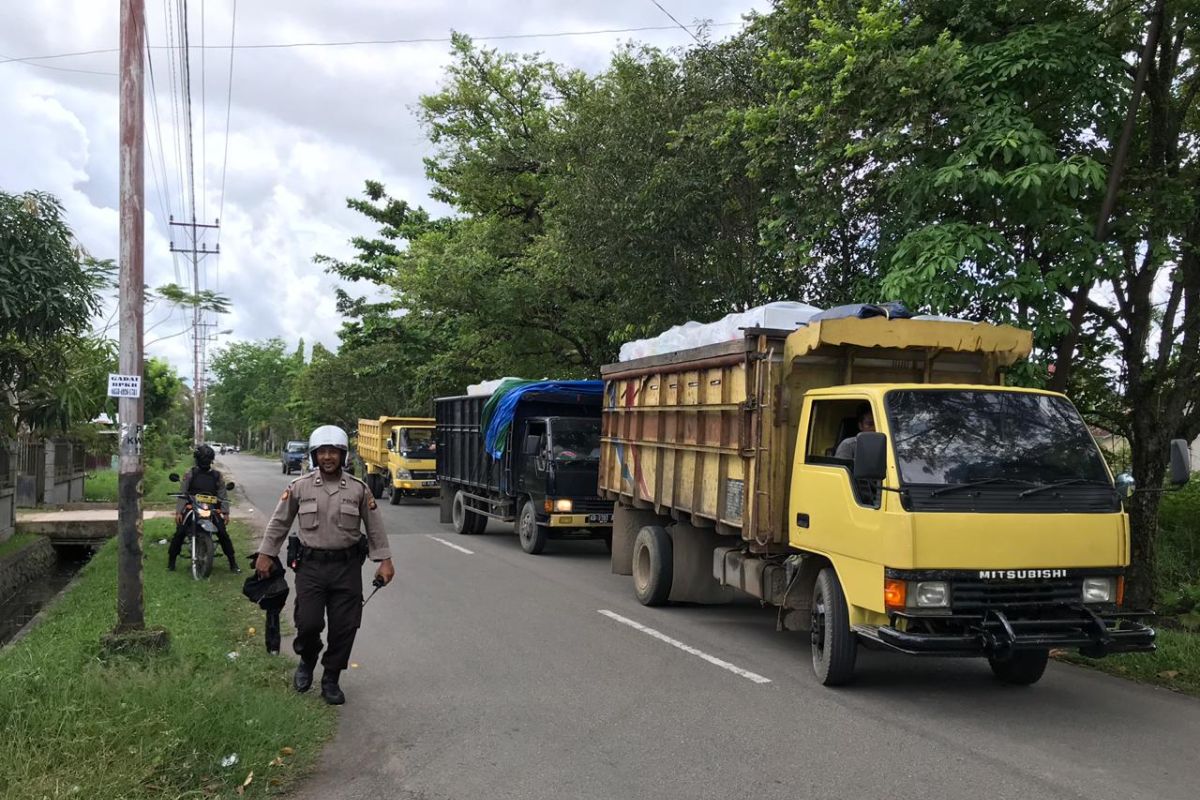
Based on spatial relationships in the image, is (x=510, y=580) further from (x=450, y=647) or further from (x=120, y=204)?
(x=120, y=204)

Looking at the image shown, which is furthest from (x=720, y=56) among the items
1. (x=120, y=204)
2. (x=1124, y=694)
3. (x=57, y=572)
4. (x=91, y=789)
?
(x=57, y=572)

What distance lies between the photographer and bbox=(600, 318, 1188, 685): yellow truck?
5.71 m

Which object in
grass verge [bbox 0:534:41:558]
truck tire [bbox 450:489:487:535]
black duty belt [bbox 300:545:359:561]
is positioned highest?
black duty belt [bbox 300:545:359:561]

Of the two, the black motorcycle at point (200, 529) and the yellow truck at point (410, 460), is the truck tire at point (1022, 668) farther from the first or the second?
the yellow truck at point (410, 460)

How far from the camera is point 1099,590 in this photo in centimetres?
595

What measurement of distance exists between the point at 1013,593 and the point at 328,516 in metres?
4.34

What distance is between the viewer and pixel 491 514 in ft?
53.0

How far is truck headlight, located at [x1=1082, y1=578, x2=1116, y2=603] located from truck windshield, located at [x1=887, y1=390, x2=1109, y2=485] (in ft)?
2.16

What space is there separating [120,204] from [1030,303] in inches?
309

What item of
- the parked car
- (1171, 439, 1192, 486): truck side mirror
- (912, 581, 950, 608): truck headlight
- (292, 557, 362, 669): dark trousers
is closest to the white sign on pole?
(292, 557, 362, 669): dark trousers

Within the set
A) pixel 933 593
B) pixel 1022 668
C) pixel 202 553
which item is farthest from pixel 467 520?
pixel 933 593

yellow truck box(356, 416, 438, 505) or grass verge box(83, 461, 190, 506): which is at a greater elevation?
yellow truck box(356, 416, 438, 505)

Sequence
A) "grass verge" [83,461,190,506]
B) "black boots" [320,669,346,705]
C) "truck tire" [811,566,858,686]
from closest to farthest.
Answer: "black boots" [320,669,346,705], "truck tire" [811,566,858,686], "grass verge" [83,461,190,506]

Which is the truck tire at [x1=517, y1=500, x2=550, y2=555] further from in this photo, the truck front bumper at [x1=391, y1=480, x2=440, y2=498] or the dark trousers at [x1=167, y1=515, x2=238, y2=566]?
the truck front bumper at [x1=391, y1=480, x2=440, y2=498]
